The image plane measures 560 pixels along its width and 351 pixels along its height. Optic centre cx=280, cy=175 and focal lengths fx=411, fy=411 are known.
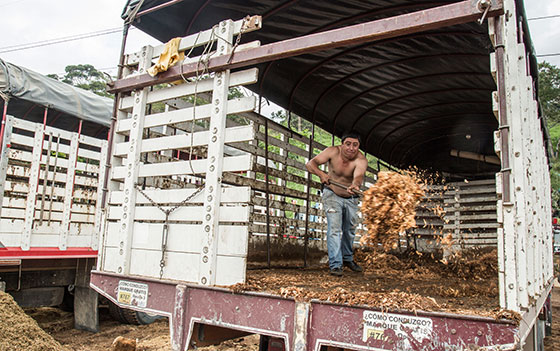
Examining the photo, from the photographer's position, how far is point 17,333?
3.67m

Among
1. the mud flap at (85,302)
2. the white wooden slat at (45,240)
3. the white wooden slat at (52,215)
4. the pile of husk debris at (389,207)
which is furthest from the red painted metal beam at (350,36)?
the mud flap at (85,302)

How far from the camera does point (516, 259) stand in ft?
7.38

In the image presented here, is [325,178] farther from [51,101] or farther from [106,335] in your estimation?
[51,101]

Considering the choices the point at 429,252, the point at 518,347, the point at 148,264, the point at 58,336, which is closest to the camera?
the point at 518,347

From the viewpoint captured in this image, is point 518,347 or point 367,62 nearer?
point 518,347

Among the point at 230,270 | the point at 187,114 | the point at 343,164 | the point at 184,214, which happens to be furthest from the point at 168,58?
the point at 343,164

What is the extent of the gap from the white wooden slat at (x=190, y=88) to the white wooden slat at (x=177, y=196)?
839mm

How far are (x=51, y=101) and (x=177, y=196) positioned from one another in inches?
169

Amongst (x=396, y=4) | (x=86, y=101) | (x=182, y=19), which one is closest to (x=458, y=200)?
(x=396, y=4)

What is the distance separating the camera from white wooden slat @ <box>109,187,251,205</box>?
3.06 metres

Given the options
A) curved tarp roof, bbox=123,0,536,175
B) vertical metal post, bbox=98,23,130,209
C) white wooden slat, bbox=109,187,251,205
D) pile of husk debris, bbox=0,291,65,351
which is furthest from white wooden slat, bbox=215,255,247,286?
curved tarp roof, bbox=123,0,536,175

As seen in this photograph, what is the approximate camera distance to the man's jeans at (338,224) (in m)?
4.66

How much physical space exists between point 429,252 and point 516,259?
6896mm

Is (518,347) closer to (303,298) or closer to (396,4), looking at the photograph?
(303,298)
